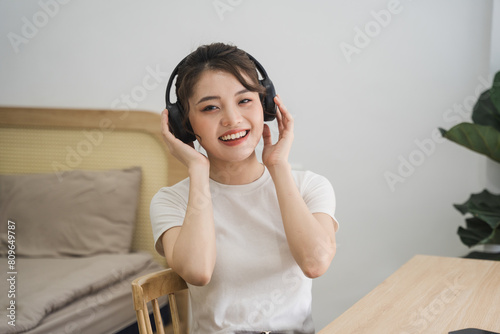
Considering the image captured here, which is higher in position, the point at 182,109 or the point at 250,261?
the point at 182,109

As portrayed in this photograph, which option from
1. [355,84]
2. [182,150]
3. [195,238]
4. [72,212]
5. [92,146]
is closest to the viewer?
[195,238]

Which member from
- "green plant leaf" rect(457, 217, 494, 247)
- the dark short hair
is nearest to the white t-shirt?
the dark short hair

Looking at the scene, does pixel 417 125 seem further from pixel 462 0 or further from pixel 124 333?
A: pixel 124 333

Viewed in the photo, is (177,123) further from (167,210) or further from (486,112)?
(486,112)

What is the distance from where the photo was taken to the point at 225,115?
1.09 meters

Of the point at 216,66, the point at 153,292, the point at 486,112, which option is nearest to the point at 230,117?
the point at 216,66

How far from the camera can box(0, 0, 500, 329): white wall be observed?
1.96 metres

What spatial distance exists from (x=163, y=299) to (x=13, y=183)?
3.15ft

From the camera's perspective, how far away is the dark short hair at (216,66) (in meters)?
1.11

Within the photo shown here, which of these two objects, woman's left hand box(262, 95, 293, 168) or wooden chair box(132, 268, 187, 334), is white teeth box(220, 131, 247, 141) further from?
wooden chair box(132, 268, 187, 334)

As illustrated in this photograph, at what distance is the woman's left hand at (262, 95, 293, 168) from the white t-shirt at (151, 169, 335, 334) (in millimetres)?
78

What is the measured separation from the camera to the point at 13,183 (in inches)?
91.7

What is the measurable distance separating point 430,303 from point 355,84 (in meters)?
1.24

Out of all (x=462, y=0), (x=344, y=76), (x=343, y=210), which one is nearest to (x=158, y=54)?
(x=344, y=76)
